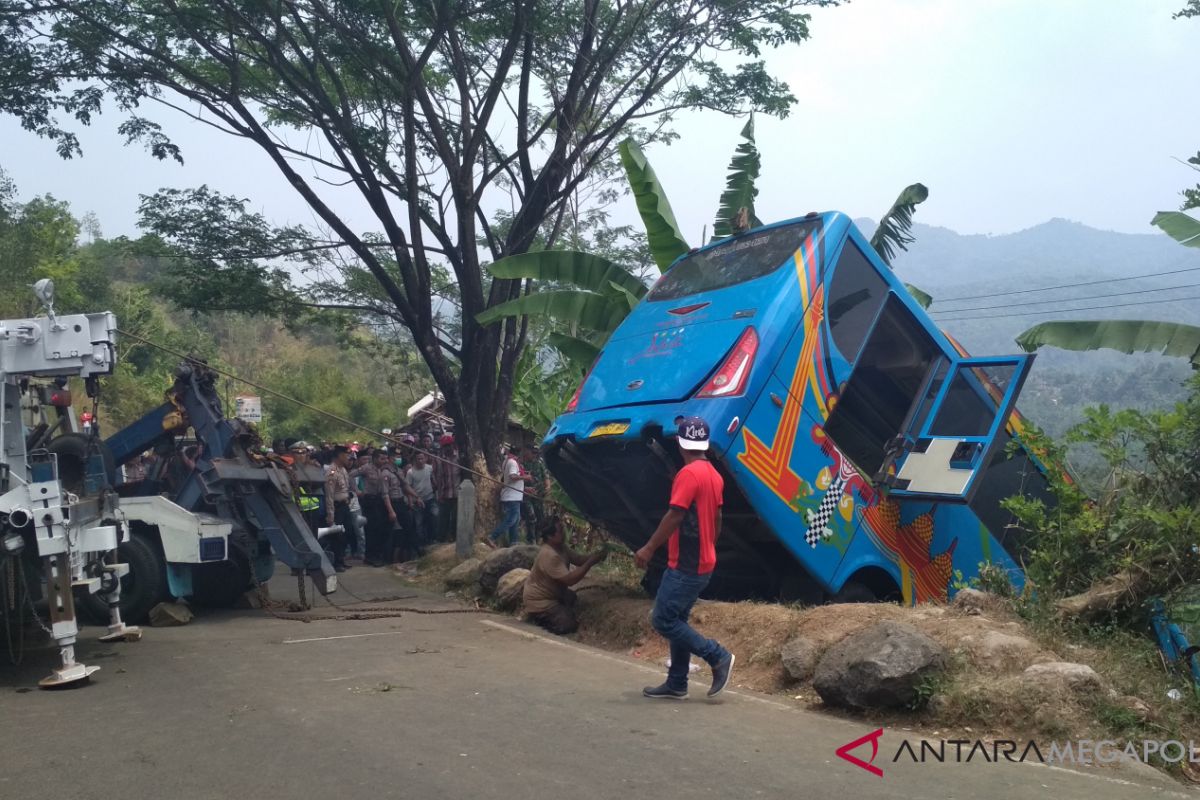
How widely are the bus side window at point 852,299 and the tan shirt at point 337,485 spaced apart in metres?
9.26

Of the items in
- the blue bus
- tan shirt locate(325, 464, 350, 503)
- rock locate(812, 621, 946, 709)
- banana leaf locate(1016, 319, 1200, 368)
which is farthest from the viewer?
tan shirt locate(325, 464, 350, 503)

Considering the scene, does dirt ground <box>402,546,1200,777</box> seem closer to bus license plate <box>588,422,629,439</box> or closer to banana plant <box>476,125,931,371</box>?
bus license plate <box>588,422,629,439</box>

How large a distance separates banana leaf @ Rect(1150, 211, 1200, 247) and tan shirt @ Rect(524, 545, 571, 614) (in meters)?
6.71

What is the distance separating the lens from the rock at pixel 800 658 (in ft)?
22.3

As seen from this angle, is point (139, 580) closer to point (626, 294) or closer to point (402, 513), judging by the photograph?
point (626, 294)

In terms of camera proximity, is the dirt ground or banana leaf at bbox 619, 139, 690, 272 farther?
banana leaf at bbox 619, 139, 690, 272

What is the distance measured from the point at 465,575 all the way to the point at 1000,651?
7312 millimetres

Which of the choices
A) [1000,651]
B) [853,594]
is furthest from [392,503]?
[1000,651]

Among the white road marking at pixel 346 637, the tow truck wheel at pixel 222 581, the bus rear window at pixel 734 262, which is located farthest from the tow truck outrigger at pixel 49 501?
the bus rear window at pixel 734 262

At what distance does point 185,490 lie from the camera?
1096 centimetres

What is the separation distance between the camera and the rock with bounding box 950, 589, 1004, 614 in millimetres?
7051

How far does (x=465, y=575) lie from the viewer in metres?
12.3

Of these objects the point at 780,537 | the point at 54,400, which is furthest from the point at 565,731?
the point at 54,400

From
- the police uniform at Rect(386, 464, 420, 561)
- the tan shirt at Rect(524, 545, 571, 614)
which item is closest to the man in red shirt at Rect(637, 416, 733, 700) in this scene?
the tan shirt at Rect(524, 545, 571, 614)
